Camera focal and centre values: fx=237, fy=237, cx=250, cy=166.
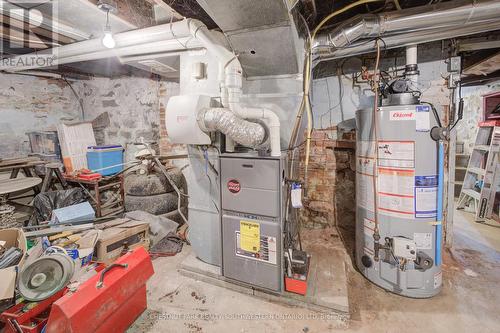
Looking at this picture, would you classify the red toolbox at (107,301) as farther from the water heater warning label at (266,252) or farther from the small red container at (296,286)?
the small red container at (296,286)

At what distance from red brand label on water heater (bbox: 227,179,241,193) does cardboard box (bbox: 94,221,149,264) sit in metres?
1.22

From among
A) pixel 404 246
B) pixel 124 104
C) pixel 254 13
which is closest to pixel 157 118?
pixel 124 104

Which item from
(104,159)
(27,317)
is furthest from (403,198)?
(104,159)

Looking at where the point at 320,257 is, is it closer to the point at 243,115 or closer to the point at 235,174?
the point at 235,174

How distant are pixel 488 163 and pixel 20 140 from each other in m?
6.29

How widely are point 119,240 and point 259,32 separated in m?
2.08

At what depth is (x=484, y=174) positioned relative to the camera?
3.25 metres

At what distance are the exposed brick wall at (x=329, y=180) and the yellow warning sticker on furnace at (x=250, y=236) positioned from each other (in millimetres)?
1304

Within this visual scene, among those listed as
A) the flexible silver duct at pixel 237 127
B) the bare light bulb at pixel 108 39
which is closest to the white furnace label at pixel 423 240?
the flexible silver duct at pixel 237 127

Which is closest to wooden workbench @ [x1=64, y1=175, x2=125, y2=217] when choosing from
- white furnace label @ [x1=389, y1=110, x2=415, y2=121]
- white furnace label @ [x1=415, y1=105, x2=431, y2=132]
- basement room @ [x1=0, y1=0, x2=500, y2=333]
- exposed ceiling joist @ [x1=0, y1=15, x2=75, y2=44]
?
basement room @ [x1=0, y1=0, x2=500, y2=333]

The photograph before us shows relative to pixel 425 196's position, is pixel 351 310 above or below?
below

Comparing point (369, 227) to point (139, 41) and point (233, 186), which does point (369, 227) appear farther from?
point (139, 41)

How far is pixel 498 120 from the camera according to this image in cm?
333

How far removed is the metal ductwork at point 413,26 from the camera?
153 centimetres
